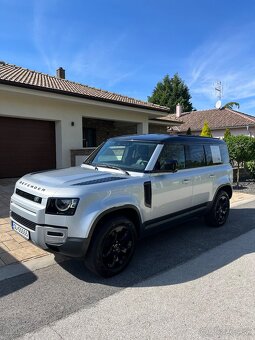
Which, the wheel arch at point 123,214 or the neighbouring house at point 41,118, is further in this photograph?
the neighbouring house at point 41,118

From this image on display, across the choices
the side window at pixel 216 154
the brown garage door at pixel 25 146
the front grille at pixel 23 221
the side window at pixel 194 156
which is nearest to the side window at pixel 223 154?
the side window at pixel 216 154

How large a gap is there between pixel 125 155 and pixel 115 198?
1184mm

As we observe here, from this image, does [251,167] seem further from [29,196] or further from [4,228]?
[29,196]

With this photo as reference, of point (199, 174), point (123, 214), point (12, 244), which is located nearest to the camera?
point (123, 214)

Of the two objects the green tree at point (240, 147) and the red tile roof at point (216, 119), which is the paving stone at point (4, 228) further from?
the red tile roof at point (216, 119)

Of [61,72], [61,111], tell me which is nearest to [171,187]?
[61,111]

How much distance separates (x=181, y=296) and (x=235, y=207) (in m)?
5.15

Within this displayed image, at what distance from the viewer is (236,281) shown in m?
3.43

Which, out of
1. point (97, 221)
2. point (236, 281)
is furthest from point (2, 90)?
point (236, 281)

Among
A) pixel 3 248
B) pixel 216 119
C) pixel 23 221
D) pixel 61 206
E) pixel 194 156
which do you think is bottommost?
pixel 3 248

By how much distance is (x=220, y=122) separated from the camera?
3014cm

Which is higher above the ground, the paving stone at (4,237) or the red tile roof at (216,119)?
the red tile roof at (216,119)

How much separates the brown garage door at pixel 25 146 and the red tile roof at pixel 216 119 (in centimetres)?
1826

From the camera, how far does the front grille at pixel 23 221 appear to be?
3.30 metres
